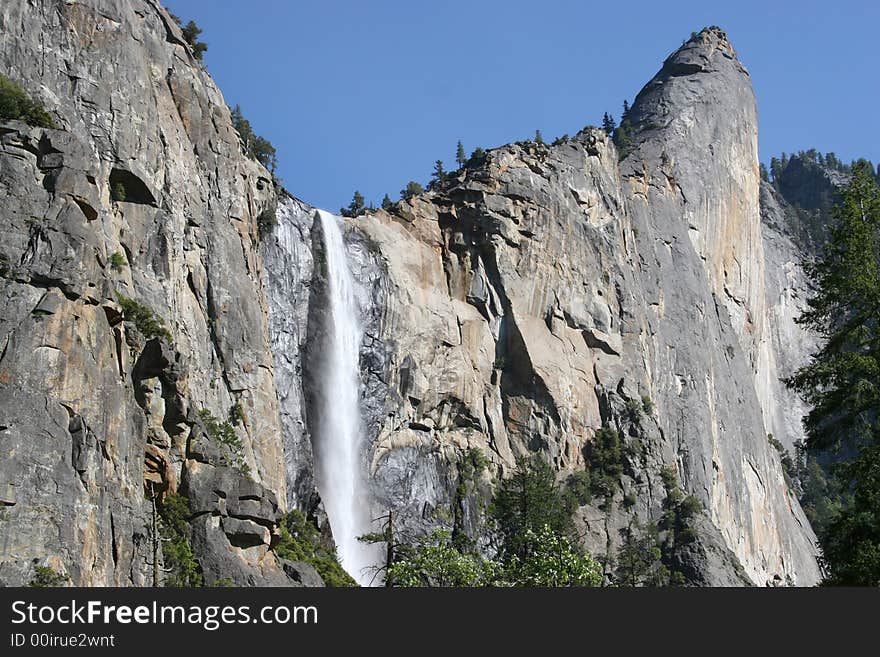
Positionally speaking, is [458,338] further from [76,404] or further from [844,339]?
[844,339]

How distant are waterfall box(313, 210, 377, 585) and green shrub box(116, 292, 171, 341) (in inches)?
688

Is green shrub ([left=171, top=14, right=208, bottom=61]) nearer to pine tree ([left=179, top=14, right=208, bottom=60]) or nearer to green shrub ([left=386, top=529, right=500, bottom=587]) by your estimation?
pine tree ([left=179, top=14, right=208, bottom=60])

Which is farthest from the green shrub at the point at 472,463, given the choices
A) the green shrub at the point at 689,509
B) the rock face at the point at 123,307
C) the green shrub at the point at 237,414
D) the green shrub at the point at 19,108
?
the green shrub at the point at 19,108

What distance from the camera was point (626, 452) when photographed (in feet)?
225

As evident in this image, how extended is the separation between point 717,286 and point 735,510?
22.1 meters

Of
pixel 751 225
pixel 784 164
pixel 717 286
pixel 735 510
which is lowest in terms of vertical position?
pixel 735 510

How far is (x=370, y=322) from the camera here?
62812 mm

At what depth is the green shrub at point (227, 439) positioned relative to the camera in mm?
42562

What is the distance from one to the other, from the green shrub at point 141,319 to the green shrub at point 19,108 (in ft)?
21.5

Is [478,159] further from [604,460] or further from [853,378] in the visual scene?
[853,378]

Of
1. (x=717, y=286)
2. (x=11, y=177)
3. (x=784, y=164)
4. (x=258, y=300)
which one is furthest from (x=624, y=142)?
(x=784, y=164)

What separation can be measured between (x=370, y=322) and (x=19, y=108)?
28.0m

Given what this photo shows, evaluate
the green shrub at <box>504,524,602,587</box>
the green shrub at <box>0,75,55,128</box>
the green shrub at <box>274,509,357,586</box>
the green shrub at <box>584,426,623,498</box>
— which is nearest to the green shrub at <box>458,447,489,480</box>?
the green shrub at <box>584,426,623,498</box>

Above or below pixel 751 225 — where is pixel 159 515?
below
